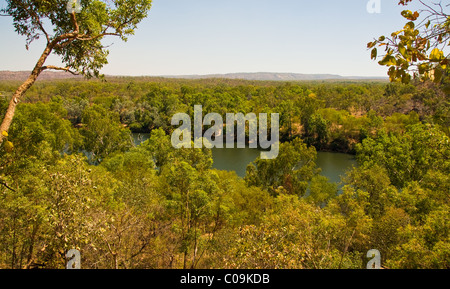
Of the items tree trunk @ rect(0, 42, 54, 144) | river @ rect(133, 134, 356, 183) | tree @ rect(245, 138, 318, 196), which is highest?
tree trunk @ rect(0, 42, 54, 144)

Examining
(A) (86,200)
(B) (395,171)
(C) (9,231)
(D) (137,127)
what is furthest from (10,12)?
(D) (137,127)

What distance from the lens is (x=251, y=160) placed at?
38500 mm

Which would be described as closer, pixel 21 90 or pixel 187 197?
pixel 21 90

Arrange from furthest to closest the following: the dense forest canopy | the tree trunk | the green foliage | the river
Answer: the river < the green foliage < the dense forest canopy < the tree trunk

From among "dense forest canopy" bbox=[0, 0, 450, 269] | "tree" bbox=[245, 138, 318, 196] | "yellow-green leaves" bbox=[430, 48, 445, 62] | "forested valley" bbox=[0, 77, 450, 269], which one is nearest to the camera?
"yellow-green leaves" bbox=[430, 48, 445, 62]

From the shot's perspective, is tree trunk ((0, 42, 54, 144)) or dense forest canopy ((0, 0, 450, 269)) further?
dense forest canopy ((0, 0, 450, 269))

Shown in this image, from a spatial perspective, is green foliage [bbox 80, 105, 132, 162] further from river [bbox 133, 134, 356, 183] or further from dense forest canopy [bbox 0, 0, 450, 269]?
river [bbox 133, 134, 356, 183]

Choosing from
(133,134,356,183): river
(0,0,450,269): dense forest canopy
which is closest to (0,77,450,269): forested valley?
(0,0,450,269): dense forest canopy

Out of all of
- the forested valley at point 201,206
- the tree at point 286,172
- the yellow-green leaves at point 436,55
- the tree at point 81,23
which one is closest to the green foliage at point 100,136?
the forested valley at point 201,206

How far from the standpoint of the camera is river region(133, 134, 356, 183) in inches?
1340

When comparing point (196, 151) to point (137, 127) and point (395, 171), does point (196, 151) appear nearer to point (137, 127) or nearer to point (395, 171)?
point (395, 171)

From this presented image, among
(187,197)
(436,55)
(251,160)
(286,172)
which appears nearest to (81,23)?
(436,55)

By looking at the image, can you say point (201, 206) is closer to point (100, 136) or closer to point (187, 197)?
point (187, 197)

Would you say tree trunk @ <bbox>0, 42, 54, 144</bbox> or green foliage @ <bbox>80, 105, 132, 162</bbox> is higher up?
tree trunk @ <bbox>0, 42, 54, 144</bbox>
